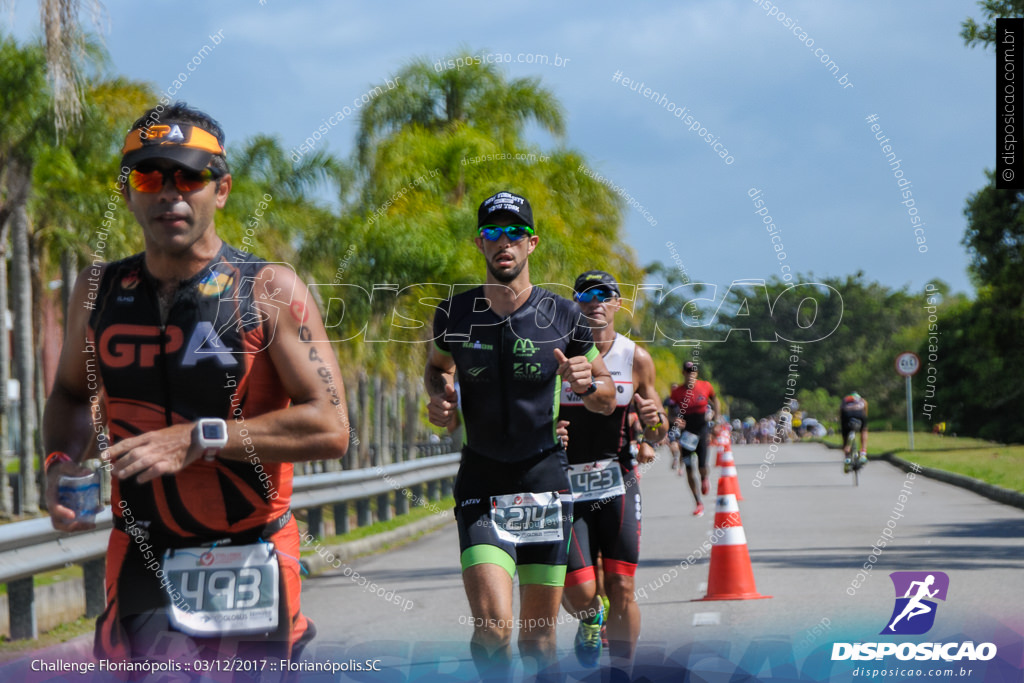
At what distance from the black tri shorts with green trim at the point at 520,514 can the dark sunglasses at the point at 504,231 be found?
3.04 feet

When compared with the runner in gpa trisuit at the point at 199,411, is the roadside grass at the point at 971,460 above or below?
below

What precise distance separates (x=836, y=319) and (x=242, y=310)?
19.1 feet

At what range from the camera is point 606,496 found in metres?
7.30

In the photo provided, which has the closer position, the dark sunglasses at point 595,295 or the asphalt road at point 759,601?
the asphalt road at point 759,601

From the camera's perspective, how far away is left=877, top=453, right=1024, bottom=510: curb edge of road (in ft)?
61.7

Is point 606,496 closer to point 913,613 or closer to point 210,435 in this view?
point 913,613

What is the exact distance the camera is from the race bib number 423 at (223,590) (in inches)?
143

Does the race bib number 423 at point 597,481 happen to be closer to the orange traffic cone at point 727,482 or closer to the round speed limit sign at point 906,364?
the orange traffic cone at point 727,482

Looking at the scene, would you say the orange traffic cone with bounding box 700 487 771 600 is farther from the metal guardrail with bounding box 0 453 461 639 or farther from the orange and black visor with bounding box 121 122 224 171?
the orange and black visor with bounding box 121 122 224 171

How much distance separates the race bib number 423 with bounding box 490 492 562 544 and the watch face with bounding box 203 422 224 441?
235 centimetres

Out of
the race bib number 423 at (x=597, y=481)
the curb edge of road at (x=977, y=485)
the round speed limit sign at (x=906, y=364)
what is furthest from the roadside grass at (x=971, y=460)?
the race bib number 423 at (x=597, y=481)

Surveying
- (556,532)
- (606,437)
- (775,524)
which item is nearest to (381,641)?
(606,437)

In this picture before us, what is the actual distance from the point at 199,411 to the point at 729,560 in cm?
719

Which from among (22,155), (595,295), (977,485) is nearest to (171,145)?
(595,295)
